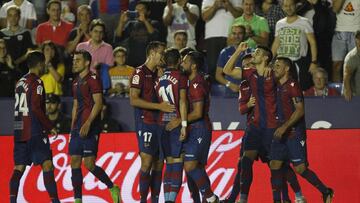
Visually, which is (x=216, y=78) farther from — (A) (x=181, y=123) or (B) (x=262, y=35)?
(A) (x=181, y=123)

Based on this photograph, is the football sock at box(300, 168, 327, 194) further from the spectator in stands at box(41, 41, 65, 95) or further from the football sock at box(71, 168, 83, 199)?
the spectator in stands at box(41, 41, 65, 95)

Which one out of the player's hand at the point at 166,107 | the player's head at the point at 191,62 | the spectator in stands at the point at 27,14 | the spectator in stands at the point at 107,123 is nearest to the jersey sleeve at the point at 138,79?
the player's hand at the point at 166,107

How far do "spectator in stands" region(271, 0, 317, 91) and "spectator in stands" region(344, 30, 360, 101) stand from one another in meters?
0.60

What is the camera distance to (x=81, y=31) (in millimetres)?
20875

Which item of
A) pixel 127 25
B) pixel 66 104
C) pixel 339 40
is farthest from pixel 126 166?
pixel 339 40

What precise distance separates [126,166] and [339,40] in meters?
4.38

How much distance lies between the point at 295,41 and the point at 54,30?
165 inches

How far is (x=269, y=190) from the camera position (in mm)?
18938

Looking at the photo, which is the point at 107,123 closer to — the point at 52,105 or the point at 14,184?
the point at 52,105

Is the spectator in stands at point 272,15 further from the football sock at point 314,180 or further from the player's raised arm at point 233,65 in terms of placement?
the football sock at point 314,180

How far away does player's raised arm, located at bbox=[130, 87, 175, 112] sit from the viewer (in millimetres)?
16953

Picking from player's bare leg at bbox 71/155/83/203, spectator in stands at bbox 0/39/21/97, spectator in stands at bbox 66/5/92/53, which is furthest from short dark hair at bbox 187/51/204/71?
spectator in stands at bbox 0/39/21/97

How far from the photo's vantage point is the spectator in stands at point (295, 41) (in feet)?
66.1

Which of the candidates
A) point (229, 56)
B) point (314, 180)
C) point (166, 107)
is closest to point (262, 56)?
point (166, 107)
